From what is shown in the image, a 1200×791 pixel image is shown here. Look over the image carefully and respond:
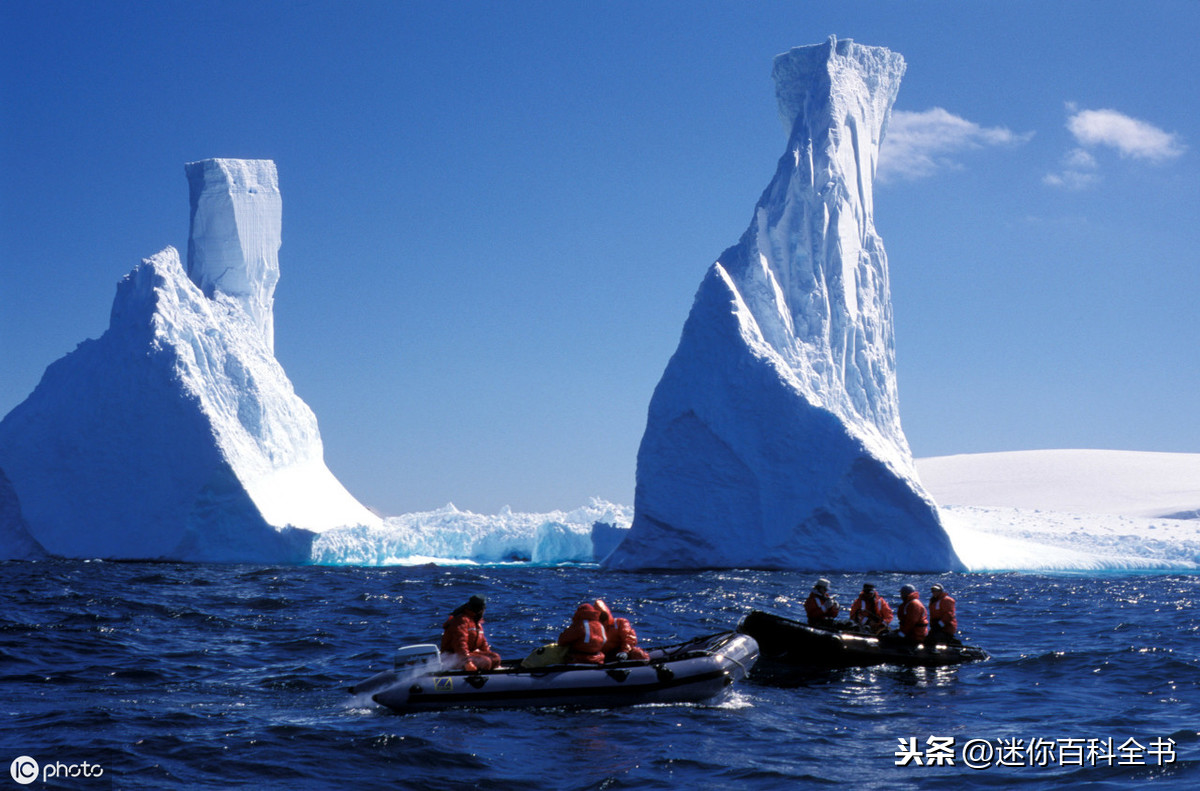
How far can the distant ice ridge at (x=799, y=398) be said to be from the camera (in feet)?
88.9

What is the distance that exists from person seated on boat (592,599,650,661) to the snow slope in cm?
2124

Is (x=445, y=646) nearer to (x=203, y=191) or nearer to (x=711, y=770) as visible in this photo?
(x=711, y=770)

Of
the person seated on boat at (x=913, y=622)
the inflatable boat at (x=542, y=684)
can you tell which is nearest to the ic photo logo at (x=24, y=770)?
the inflatable boat at (x=542, y=684)

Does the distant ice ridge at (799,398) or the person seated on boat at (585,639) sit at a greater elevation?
the distant ice ridge at (799,398)

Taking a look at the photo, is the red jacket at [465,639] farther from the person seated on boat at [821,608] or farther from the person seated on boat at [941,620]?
the person seated on boat at [941,620]

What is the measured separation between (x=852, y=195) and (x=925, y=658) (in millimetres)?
24183

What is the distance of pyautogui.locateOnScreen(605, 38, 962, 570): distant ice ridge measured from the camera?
27.1m

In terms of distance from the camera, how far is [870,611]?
13.2m

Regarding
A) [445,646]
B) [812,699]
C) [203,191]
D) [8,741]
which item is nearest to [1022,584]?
[812,699]

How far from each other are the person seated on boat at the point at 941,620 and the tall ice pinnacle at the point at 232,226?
31396 mm

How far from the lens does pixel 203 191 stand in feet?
124

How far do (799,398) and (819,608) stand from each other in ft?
50.2

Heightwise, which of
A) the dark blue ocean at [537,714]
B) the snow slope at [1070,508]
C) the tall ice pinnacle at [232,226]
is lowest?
the dark blue ocean at [537,714]

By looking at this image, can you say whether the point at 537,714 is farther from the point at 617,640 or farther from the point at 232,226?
the point at 232,226
